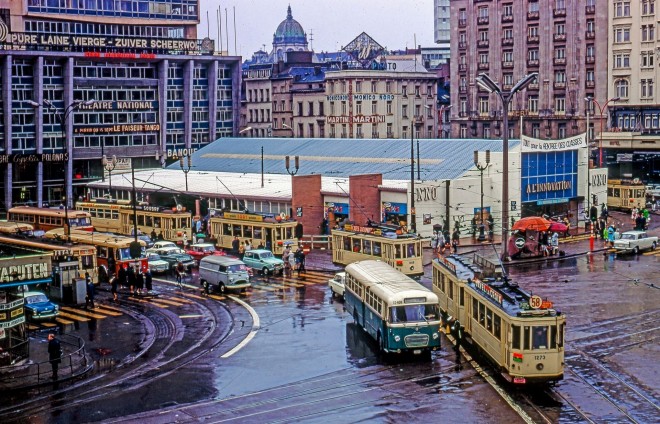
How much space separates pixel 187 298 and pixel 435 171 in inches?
1191

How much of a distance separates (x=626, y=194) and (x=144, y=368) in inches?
2523

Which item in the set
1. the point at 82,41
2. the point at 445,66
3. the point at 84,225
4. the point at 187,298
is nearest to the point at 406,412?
the point at 187,298

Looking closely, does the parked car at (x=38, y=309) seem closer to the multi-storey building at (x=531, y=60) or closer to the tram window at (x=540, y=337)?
the tram window at (x=540, y=337)

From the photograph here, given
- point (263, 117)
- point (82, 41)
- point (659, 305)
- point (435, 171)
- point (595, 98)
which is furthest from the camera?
point (263, 117)

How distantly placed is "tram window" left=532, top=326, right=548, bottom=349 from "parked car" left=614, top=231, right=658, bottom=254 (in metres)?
36.8

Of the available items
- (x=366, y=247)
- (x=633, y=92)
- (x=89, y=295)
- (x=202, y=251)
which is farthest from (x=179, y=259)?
(x=633, y=92)

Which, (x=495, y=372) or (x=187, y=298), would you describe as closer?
(x=495, y=372)

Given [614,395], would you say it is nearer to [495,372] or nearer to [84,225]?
[495,372]

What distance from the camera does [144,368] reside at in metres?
38.6

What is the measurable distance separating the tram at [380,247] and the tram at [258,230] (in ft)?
25.1

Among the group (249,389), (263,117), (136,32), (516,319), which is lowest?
(249,389)

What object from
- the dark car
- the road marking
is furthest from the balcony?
the road marking

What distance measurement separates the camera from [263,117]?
15138 cm

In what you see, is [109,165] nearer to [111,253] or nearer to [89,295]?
[111,253]
